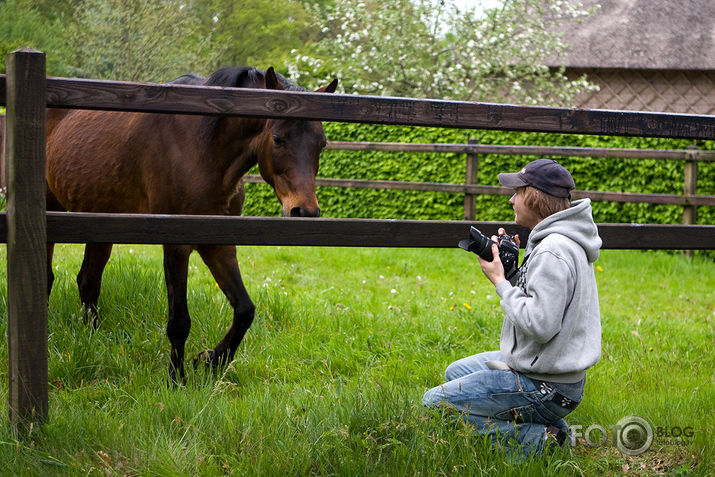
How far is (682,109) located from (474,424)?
20.0 m

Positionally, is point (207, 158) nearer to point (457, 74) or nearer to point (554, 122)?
point (554, 122)

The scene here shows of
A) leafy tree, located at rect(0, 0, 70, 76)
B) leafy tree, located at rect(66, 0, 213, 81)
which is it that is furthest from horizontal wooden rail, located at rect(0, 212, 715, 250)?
leafy tree, located at rect(0, 0, 70, 76)

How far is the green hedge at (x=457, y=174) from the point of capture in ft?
36.8

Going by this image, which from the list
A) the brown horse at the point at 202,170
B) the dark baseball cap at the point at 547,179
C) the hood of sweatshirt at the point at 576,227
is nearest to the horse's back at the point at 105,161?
the brown horse at the point at 202,170

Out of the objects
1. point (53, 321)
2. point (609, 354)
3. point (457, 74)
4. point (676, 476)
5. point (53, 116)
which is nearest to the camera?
point (676, 476)

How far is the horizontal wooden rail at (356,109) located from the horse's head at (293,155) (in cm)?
77

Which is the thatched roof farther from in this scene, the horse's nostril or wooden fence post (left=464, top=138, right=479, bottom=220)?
the horse's nostril

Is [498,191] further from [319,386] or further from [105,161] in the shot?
[319,386]

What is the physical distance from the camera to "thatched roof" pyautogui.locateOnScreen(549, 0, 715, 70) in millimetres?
20609

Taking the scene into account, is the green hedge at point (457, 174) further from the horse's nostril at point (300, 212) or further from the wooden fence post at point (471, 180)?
the horse's nostril at point (300, 212)

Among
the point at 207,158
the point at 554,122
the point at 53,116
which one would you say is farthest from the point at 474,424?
the point at 53,116

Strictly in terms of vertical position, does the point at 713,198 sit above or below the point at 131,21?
below

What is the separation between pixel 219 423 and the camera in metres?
2.96

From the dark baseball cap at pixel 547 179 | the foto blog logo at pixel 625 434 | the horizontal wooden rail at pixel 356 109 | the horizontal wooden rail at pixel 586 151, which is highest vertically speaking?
the horizontal wooden rail at pixel 356 109
